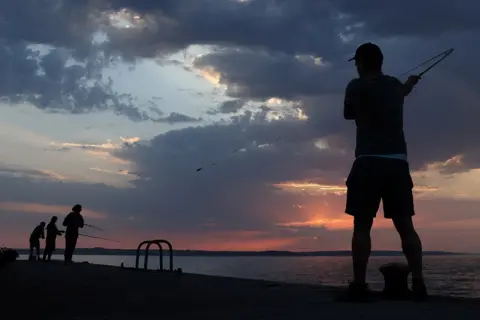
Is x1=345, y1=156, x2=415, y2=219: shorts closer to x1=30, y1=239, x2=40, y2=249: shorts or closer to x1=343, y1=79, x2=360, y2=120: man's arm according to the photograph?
x1=343, y1=79, x2=360, y2=120: man's arm

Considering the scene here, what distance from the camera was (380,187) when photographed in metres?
5.08

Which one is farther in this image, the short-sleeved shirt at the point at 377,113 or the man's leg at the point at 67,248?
the man's leg at the point at 67,248

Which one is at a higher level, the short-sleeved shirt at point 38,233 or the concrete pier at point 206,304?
the short-sleeved shirt at point 38,233

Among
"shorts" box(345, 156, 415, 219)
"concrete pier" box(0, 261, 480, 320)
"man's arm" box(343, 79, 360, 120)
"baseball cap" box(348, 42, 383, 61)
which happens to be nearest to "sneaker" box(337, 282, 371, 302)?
"concrete pier" box(0, 261, 480, 320)

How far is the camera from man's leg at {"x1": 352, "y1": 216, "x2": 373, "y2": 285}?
16.5ft

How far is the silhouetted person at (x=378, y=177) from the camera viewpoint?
16.5 ft

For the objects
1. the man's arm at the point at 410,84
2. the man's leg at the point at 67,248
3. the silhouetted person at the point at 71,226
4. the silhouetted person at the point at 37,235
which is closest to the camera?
the man's arm at the point at 410,84

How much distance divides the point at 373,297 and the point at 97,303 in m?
2.64

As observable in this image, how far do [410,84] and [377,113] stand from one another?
536mm

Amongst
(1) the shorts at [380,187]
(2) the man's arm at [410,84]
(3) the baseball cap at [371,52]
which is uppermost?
(3) the baseball cap at [371,52]

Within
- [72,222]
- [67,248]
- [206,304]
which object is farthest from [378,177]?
[67,248]

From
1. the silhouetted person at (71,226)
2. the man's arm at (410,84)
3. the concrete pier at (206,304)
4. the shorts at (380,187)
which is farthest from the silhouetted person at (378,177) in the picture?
the silhouetted person at (71,226)

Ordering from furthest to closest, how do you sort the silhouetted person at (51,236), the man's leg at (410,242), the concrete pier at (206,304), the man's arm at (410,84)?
the silhouetted person at (51,236), the man's arm at (410,84), the man's leg at (410,242), the concrete pier at (206,304)

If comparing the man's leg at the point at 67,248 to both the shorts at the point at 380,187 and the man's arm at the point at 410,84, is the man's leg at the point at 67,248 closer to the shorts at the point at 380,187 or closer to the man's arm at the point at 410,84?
the shorts at the point at 380,187
